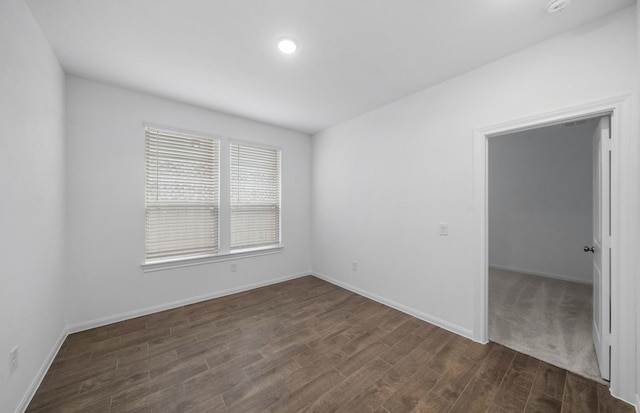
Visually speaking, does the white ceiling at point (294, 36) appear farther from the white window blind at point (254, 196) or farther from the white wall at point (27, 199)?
the white window blind at point (254, 196)

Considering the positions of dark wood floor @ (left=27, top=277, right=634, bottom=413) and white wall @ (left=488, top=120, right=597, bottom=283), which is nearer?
dark wood floor @ (left=27, top=277, right=634, bottom=413)

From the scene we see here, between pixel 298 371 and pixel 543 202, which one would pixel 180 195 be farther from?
pixel 543 202

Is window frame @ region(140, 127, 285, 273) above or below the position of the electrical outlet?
above

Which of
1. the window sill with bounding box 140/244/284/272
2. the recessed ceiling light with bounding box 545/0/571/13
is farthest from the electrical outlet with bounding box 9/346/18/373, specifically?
the recessed ceiling light with bounding box 545/0/571/13

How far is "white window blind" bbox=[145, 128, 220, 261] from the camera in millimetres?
3088

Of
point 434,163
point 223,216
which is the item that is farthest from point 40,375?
point 434,163

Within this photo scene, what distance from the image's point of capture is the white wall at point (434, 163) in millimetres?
1851

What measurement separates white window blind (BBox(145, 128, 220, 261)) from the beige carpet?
12.4 ft

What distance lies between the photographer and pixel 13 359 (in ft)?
4.91

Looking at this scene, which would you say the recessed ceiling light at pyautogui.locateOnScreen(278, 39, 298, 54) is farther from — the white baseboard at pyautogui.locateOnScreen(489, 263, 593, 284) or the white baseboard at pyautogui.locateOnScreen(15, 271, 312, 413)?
the white baseboard at pyautogui.locateOnScreen(489, 263, 593, 284)

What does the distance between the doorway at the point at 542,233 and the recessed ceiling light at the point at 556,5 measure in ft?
4.88

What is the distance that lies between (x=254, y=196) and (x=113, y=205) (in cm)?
180

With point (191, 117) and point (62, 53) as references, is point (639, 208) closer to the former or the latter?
point (191, 117)

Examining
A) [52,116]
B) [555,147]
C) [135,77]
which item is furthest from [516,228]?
[52,116]
